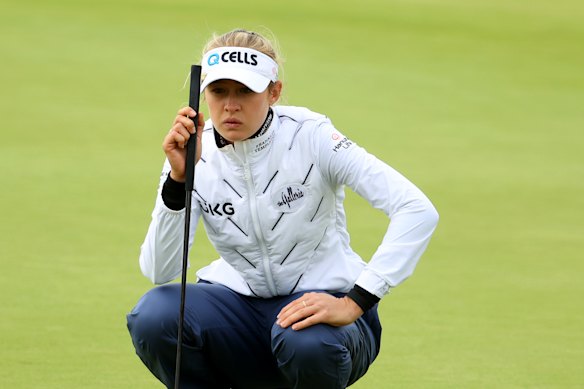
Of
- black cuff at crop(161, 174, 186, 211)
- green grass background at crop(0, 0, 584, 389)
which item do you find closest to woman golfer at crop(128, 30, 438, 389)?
black cuff at crop(161, 174, 186, 211)

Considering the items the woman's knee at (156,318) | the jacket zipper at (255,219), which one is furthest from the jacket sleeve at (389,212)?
the woman's knee at (156,318)

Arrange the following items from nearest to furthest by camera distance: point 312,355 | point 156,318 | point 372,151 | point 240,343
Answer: point 312,355, point 156,318, point 240,343, point 372,151

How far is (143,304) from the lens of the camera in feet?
11.4

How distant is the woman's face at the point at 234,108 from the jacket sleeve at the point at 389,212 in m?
0.22

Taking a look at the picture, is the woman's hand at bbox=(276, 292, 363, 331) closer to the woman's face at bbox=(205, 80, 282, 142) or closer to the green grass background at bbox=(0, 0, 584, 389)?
the woman's face at bbox=(205, 80, 282, 142)

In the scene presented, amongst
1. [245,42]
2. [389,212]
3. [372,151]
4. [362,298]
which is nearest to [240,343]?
[362,298]

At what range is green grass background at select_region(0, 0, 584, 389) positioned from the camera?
4.75m

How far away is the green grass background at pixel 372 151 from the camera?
4746mm

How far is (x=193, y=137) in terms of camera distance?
11.0 ft

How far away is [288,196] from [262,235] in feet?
0.41

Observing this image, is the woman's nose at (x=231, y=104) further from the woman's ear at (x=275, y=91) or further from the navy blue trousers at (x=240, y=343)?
the navy blue trousers at (x=240, y=343)

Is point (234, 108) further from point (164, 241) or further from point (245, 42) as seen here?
point (164, 241)

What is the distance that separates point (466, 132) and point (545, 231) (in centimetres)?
202

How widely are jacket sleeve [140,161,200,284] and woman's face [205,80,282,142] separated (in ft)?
0.60
